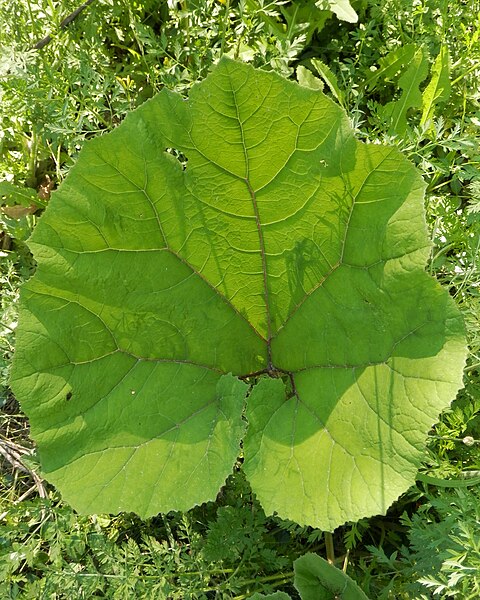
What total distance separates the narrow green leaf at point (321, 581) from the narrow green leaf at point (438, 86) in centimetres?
207

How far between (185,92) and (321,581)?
2.41m

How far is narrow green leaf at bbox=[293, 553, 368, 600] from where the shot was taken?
2.25m

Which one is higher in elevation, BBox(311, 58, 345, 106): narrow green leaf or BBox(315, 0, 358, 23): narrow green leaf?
BBox(315, 0, 358, 23): narrow green leaf

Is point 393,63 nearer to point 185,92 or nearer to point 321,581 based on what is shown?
point 185,92

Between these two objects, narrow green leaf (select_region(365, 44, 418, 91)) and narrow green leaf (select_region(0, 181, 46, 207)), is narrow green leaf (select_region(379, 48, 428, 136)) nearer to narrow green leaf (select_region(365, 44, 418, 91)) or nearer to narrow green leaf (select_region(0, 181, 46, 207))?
narrow green leaf (select_region(365, 44, 418, 91))

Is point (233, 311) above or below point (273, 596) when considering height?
above

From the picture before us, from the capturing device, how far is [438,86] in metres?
3.05

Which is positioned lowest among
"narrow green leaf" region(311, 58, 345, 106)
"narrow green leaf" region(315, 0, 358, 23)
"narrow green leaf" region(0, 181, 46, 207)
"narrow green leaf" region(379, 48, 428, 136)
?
"narrow green leaf" region(0, 181, 46, 207)

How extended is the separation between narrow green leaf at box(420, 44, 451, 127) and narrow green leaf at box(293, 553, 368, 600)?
6.80 ft

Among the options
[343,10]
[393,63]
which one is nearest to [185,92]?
[343,10]

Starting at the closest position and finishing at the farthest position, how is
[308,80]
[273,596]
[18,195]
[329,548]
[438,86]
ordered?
[273,596] → [329,548] → [308,80] → [438,86] → [18,195]

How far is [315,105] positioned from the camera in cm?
204

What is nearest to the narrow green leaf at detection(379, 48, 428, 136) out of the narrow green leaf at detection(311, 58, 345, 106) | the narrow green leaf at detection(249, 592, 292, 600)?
the narrow green leaf at detection(311, 58, 345, 106)

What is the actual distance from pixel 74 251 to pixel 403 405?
4.18 feet
